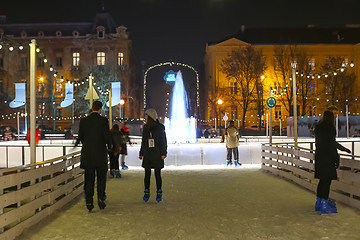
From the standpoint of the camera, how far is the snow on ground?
604 cm

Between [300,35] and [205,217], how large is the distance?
76426mm

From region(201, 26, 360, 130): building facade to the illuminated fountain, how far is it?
10184 millimetres

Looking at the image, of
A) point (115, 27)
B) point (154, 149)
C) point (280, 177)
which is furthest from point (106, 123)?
point (115, 27)

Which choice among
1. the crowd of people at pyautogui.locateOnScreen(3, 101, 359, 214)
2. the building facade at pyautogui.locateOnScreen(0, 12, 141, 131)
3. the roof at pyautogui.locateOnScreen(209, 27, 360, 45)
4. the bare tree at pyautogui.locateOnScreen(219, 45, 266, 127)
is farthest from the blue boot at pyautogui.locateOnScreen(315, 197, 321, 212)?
the roof at pyautogui.locateOnScreen(209, 27, 360, 45)

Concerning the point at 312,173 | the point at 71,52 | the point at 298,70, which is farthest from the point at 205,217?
the point at 71,52

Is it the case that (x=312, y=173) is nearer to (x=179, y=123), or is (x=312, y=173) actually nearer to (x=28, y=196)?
(x=28, y=196)

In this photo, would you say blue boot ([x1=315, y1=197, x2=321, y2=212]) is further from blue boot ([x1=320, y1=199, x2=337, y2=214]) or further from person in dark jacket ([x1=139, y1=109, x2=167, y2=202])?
person in dark jacket ([x1=139, y1=109, x2=167, y2=202])

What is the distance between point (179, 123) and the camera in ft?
149

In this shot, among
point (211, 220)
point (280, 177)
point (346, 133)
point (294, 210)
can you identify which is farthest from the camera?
point (346, 133)

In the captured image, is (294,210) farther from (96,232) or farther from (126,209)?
(96,232)

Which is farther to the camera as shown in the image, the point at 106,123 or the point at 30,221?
the point at 106,123

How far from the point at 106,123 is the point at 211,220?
2571mm

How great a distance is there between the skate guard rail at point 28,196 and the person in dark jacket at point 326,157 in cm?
470

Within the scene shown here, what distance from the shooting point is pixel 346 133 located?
3856cm
